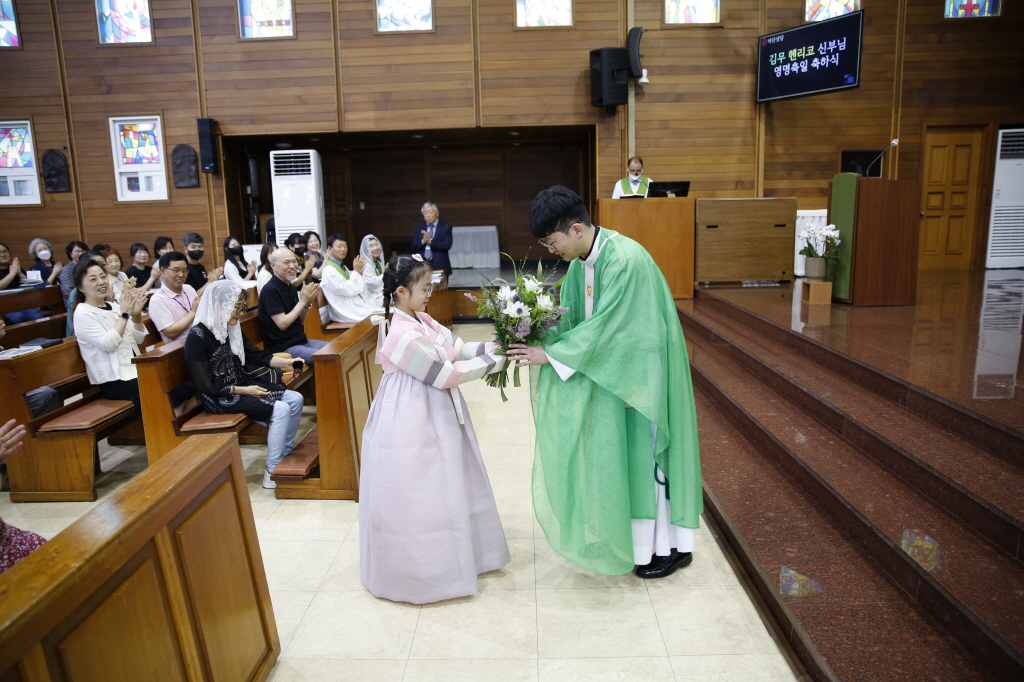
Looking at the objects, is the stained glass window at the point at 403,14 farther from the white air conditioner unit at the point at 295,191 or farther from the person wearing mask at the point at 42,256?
the person wearing mask at the point at 42,256

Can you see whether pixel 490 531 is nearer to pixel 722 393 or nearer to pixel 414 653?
pixel 414 653

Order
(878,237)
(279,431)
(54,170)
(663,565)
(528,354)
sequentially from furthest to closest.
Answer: (54,170), (878,237), (279,431), (663,565), (528,354)

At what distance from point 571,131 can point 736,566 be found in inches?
347

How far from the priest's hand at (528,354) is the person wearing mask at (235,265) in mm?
6056

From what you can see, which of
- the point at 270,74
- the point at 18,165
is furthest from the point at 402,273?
the point at 18,165

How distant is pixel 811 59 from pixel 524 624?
822 centimetres

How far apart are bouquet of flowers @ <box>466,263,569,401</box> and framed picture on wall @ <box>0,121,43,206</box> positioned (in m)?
10.0

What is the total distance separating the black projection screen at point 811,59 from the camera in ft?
25.1

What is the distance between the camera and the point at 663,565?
2801mm

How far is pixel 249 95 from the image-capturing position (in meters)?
9.38

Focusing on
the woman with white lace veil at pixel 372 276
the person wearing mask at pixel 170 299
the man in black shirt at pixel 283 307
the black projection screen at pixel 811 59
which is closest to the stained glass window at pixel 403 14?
the woman with white lace veil at pixel 372 276

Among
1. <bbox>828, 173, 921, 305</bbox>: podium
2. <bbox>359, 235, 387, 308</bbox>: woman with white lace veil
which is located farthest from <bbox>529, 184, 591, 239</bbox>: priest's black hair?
<bbox>359, 235, 387, 308</bbox>: woman with white lace veil

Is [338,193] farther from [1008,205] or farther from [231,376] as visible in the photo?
[1008,205]

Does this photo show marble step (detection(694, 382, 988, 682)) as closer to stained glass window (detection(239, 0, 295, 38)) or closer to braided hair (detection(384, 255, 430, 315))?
braided hair (detection(384, 255, 430, 315))
